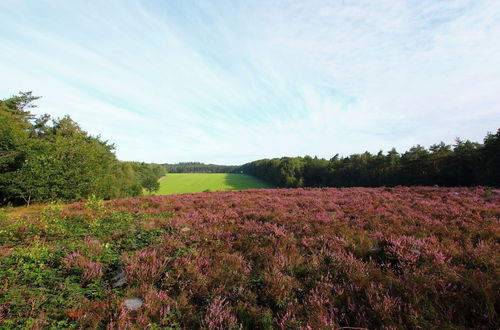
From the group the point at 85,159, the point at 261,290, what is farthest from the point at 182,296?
the point at 85,159

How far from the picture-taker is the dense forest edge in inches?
760

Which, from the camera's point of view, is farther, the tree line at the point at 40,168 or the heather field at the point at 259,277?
the tree line at the point at 40,168

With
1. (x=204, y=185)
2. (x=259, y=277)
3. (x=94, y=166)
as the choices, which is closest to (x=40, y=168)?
(x=94, y=166)

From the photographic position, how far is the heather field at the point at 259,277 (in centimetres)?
257

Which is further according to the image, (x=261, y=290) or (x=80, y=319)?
(x=261, y=290)

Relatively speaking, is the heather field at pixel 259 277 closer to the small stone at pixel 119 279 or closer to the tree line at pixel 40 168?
the small stone at pixel 119 279

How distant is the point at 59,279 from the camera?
363 centimetres

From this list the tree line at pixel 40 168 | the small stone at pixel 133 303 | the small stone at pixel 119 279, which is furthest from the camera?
the tree line at pixel 40 168

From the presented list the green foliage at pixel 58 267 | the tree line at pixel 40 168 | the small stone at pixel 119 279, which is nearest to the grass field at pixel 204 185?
the tree line at pixel 40 168

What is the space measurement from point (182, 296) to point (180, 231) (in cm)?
330

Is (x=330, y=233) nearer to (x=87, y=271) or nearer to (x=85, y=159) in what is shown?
(x=87, y=271)

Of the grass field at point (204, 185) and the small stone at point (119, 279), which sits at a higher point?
the small stone at point (119, 279)

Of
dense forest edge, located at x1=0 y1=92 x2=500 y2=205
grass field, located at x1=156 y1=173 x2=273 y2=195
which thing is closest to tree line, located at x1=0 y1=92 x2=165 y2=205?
dense forest edge, located at x1=0 y1=92 x2=500 y2=205

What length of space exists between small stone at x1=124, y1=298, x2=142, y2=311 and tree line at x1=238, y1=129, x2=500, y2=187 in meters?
56.3
